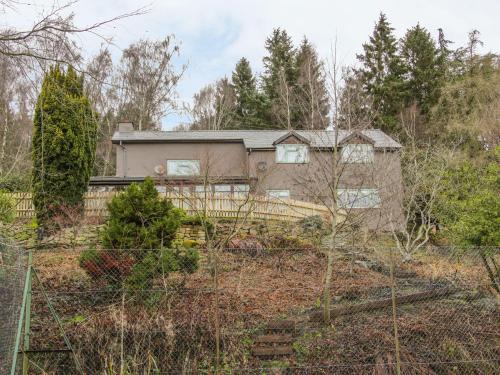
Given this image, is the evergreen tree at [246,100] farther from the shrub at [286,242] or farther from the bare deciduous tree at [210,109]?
the shrub at [286,242]

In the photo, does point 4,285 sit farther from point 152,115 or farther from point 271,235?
point 152,115

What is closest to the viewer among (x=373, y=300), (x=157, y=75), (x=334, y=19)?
(x=373, y=300)

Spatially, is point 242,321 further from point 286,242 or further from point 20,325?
point 286,242

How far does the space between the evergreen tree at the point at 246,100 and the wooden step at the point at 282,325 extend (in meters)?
29.2

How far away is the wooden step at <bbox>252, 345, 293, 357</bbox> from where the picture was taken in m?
7.03

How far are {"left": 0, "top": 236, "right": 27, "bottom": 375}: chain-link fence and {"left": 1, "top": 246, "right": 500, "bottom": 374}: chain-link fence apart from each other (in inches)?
2.5

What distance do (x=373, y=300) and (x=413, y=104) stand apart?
92.8ft

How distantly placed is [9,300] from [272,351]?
3.64 metres

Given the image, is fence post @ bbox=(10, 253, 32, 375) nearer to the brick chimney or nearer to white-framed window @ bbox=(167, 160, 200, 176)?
white-framed window @ bbox=(167, 160, 200, 176)

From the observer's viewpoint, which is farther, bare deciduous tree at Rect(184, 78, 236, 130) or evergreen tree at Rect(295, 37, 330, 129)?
bare deciduous tree at Rect(184, 78, 236, 130)

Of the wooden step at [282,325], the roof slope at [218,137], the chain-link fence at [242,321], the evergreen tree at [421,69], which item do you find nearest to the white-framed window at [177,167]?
the roof slope at [218,137]

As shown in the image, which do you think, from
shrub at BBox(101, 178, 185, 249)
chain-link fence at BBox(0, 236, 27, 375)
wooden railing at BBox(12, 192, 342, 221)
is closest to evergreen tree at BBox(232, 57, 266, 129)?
wooden railing at BBox(12, 192, 342, 221)

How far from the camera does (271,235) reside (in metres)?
15.8

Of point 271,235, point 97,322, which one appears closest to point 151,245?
point 97,322
